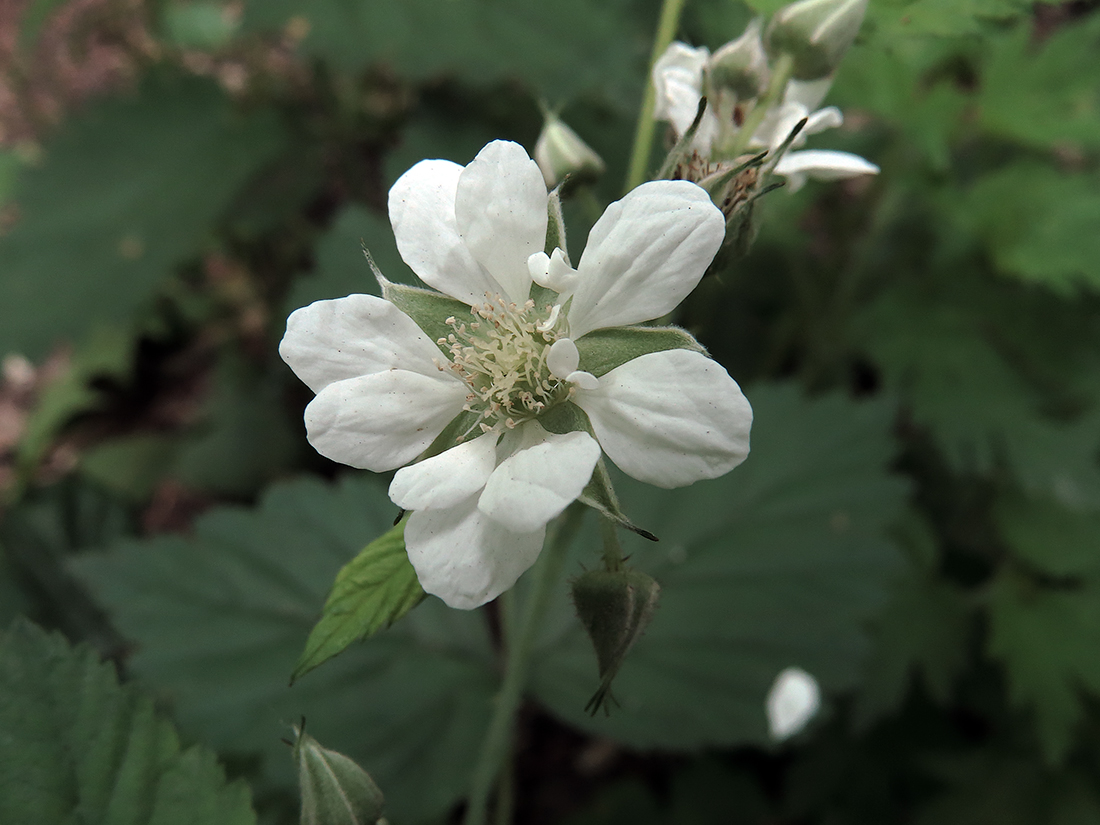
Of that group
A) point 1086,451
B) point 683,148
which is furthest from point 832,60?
point 1086,451

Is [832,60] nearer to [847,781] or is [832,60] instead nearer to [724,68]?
[724,68]

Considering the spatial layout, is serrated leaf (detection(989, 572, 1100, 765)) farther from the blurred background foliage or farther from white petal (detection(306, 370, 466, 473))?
white petal (detection(306, 370, 466, 473))

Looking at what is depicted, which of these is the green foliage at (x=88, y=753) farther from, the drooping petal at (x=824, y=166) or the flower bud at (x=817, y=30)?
the flower bud at (x=817, y=30)

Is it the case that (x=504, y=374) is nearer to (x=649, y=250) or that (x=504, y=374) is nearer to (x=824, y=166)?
(x=649, y=250)

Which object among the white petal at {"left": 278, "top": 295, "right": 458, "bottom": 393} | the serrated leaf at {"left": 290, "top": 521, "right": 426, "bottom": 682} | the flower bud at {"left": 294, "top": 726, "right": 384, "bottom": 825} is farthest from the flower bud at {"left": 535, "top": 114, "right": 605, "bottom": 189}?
the flower bud at {"left": 294, "top": 726, "right": 384, "bottom": 825}

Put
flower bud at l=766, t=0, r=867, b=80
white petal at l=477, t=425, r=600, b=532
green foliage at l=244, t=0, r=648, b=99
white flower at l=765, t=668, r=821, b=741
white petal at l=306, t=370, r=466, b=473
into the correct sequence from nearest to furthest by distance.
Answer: white petal at l=477, t=425, r=600, b=532
white petal at l=306, t=370, r=466, b=473
flower bud at l=766, t=0, r=867, b=80
white flower at l=765, t=668, r=821, b=741
green foliage at l=244, t=0, r=648, b=99

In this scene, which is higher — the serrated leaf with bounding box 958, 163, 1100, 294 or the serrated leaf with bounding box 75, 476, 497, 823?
the serrated leaf with bounding box 958, 163, 1100, 294

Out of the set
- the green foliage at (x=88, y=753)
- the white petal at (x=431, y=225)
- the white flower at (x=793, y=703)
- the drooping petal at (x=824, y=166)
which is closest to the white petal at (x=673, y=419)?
the white petal at (x=431, y=225)

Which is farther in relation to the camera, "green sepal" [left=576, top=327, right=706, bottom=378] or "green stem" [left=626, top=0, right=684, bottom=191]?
"green stem" [left=626, top=0, right=684, bottom=191]
